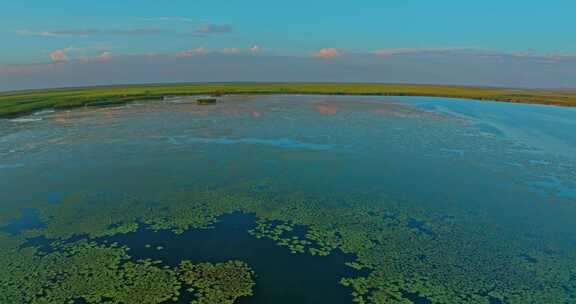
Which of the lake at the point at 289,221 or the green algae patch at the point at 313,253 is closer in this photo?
the green algae patch at the point at 313,253

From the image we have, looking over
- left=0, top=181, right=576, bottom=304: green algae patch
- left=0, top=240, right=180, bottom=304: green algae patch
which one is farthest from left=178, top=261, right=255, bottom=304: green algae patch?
left=0, top=240, right=180, bottom=304: green algae patch

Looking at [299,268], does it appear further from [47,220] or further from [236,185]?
[47,220]

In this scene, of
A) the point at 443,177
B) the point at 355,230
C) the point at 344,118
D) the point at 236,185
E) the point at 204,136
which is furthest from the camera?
the point at 344,118

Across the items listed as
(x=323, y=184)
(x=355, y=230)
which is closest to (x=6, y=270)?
(x=355, y=230)

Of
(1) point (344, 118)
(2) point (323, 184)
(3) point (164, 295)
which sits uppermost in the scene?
(1) point (344, 118)

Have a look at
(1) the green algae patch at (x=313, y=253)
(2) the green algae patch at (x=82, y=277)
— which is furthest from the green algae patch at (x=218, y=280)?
(2) the green algae patch at (x=82, y=277)

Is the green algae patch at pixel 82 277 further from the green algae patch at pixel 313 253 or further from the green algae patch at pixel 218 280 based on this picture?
the green algae patch at pixel 218 280
